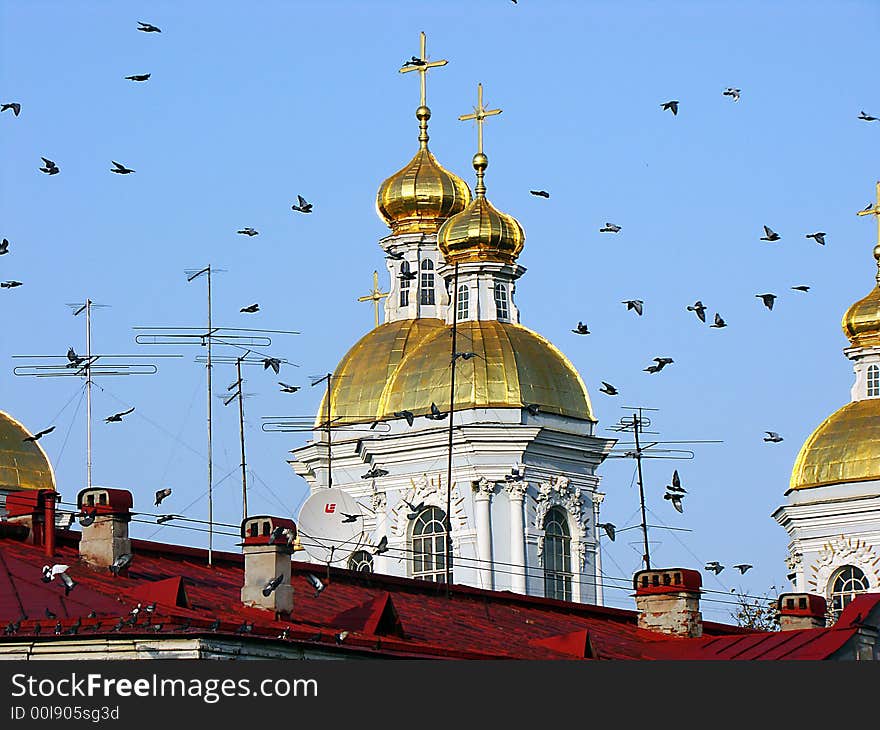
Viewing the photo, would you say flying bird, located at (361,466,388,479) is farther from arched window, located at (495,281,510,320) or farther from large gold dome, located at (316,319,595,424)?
arched window, located at (495,281,510,320)

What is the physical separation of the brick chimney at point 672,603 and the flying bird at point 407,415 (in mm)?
15807

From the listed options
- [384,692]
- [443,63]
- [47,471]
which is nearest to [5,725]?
[384,692]

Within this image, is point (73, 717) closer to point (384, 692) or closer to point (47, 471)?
point (384, 692)

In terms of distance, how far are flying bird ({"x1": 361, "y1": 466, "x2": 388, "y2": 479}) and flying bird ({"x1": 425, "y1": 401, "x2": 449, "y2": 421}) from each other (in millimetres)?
1749

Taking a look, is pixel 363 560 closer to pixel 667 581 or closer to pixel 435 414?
pixel 435 414

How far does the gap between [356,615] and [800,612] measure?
15.9 meters

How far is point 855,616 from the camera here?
4884cm

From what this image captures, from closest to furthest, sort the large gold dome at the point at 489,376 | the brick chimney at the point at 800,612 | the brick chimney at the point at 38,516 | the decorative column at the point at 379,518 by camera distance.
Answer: the brick chimney at the point at 38,516 → the brick chimney at the point at 800,612 → the large gold dome at the point at 489,376 → the decorative column at the point at 379,518

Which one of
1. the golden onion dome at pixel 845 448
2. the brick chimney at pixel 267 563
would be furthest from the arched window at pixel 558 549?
the brick chimney at pixel 267 563

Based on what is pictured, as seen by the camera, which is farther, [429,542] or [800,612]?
[429,542]

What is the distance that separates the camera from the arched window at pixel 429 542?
73.1 meters

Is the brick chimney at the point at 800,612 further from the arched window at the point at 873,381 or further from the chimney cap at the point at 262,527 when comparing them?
the arched window at the point at 873,381

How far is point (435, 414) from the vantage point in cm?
6881

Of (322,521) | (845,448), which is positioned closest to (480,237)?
(845,448)
